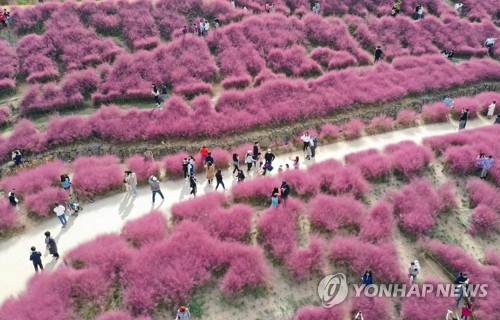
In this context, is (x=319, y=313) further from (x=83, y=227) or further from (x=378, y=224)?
(x=83, y=227)

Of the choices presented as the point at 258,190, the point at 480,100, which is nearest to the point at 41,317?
the point at 258,190

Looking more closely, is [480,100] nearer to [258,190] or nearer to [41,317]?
[258,190]

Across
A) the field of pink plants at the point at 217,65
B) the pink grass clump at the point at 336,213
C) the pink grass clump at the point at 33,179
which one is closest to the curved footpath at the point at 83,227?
the pink grass clump at the point at 33,179

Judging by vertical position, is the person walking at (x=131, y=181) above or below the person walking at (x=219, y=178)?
above

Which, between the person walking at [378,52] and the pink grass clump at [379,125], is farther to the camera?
the person walking at [378,52]

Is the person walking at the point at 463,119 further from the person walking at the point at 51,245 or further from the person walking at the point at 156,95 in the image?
the person walking at the point at 51,245

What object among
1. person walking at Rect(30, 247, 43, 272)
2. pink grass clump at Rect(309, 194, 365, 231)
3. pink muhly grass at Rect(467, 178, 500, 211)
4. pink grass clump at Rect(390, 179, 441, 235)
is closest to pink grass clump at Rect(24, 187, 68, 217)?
person walking at Rect(30, 247, 43, 272)

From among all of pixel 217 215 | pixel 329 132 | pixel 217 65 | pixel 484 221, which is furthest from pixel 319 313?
pixel 217 65
